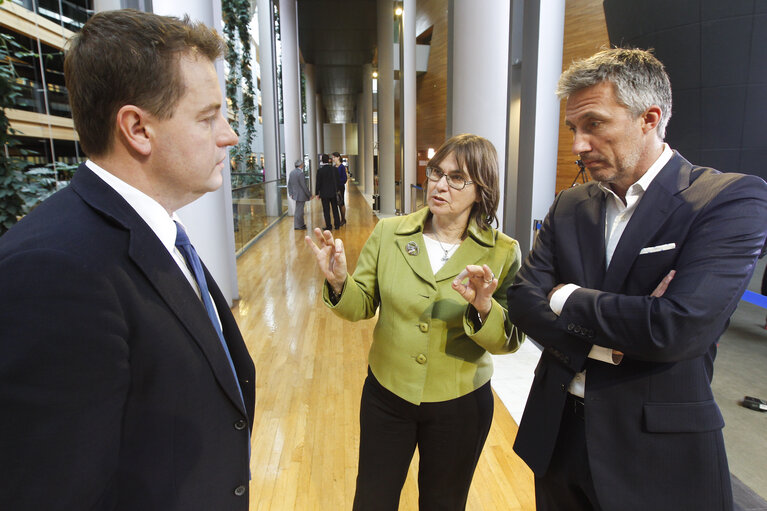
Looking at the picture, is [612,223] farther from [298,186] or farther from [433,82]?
[433,82]

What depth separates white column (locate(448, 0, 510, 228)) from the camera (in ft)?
13.4

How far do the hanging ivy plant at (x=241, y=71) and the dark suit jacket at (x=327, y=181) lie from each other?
2.05 meters

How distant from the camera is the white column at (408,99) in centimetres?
1302

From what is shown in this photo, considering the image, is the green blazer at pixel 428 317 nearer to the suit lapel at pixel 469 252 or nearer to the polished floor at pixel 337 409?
the suit lapel at pixel 469 252

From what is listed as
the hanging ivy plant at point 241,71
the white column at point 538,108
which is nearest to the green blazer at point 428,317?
the white column at point 538,108

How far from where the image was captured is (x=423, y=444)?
1.66 metres

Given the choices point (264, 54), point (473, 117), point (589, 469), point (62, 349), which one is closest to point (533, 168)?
point (473, 117)

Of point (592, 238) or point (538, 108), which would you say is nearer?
point (592, 238)

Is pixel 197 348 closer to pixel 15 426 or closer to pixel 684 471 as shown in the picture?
pixel 15 426

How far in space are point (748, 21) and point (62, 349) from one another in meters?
5.89

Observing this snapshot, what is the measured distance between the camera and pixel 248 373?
3.59 feet

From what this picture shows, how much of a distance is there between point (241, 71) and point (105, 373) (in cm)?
1145

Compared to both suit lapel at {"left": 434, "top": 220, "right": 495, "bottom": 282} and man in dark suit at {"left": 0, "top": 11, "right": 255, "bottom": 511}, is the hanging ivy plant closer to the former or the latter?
suit lapel at {"left": 434, "top": 220, "right": 495, "bottom": 282}

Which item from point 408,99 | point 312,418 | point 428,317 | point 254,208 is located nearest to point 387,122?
point 408,99
